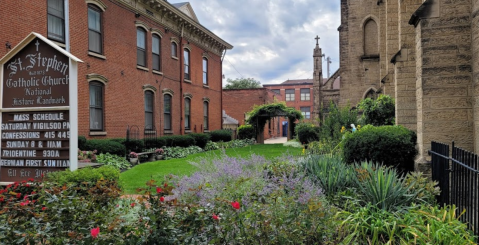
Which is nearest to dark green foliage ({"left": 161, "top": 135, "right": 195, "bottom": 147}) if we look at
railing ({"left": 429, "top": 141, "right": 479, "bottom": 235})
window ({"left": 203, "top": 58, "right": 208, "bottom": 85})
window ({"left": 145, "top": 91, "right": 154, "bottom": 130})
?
window ({"left": 145, "top": 91, "right": 154, "bottom": 130})

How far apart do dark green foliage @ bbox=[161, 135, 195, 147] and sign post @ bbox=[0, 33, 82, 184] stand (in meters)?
11.7

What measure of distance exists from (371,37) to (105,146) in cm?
1907

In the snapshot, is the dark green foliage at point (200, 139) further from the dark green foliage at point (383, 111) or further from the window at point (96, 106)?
the dark green foliage at point (383, 111)

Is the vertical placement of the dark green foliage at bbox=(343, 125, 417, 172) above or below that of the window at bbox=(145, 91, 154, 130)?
below

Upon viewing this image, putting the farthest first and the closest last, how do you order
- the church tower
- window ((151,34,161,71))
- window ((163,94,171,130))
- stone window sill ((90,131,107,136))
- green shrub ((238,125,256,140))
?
the church tower → green shrub ((238,125,256,140)) → window ((163,94,171,130)) → window ((151,34,161,71)) → stone window sill ((90,131,107,136))

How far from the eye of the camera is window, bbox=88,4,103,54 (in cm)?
1370

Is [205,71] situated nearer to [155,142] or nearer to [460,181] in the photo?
[155,142]

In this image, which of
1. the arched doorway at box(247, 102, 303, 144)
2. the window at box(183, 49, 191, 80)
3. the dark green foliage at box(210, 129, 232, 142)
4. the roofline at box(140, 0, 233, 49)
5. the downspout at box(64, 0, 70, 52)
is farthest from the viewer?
the arched doorway at box(247, 102, 303, 144)

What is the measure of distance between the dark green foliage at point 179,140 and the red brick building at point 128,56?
0.90 m

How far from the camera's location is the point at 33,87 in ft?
18.6

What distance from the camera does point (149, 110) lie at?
1792 cm

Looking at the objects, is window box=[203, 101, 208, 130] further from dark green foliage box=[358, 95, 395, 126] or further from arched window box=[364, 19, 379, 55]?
dark green foliage box=[358, 95, 395, 126]

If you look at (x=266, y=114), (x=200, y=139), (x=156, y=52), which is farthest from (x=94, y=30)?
(x=266, y=114)

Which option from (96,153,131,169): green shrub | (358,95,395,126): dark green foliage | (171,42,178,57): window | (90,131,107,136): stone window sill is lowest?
(96,153,131,169): green shrub
